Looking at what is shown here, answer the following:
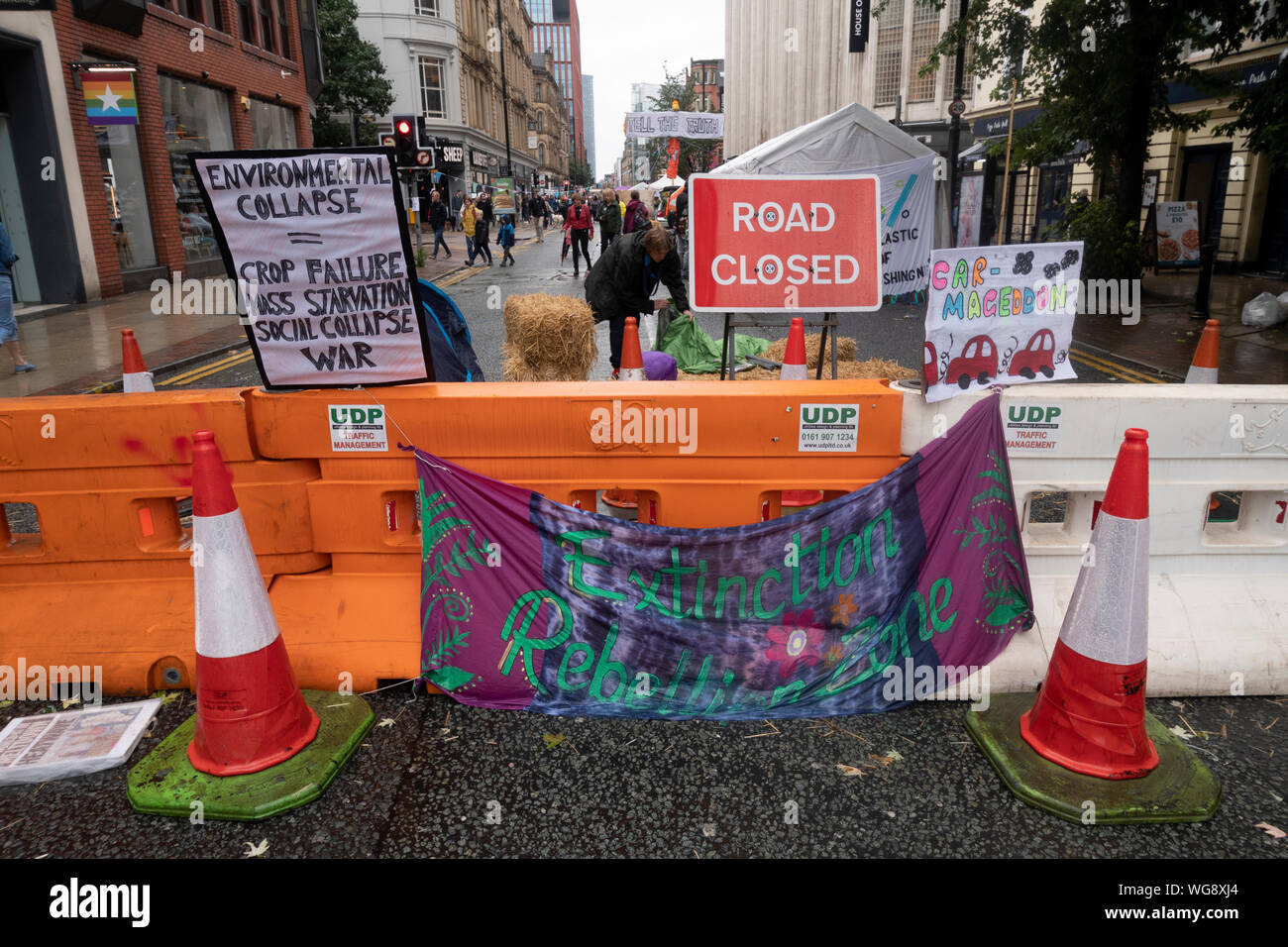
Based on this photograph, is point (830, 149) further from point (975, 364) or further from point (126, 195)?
point (126, 195)

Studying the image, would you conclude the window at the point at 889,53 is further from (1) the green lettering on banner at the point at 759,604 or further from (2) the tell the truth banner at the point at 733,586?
(1) the green lettering on banner at the point at 759,604

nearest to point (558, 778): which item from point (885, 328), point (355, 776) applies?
point (355, 776)

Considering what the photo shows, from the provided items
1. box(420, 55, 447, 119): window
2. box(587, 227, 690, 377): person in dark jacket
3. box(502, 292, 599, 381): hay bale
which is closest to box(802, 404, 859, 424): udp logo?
box(587, 227, 690, 377): person in dark jacket

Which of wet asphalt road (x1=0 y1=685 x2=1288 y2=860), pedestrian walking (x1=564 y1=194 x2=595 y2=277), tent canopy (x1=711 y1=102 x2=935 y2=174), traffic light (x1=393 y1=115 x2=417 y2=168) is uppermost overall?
traffic light (x1=393 y1=115 x2=417 y2=168)

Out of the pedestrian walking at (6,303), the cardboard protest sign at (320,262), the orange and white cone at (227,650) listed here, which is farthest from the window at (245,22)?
the orange and white cone at (227,650)

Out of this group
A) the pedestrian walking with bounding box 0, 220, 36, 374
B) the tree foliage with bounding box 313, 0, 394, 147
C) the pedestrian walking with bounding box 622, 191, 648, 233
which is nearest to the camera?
the pedestrian walking with bounding box 0, 220, 36, 374

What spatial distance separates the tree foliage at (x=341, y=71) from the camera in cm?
3953

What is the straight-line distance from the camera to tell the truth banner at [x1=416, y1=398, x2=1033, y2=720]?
347 cm

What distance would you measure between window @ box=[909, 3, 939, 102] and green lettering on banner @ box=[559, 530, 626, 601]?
4978 centimetres

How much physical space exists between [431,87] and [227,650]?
59.1 meters

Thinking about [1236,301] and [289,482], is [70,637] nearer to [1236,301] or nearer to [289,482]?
[289,482]

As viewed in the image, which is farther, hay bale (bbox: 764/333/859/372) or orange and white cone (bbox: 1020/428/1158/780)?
hay bale (bbox: 764/333/859/372)

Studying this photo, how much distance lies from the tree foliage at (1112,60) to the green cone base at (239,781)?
17.6 m

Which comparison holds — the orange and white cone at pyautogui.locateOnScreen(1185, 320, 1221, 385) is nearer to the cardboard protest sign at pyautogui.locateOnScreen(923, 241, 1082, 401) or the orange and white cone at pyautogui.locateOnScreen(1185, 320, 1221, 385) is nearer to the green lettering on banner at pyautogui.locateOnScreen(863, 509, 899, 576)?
the cardboard protest sign at pyautogui.locateOnScreen(923, 241, 1082, 401)
